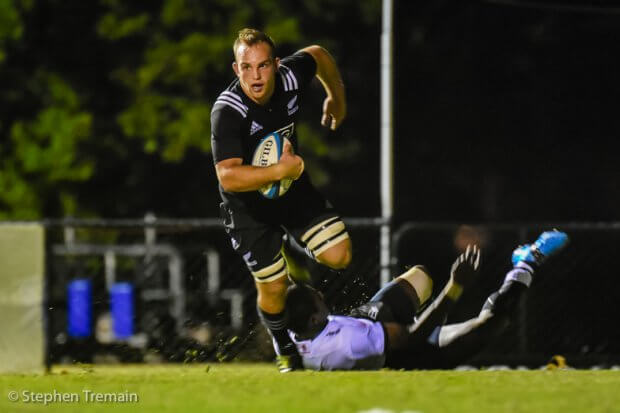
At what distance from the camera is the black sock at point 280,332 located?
7.90m

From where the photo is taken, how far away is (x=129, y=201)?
19.5m

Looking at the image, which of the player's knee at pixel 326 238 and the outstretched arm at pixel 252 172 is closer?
the outstretched arm at pixel 252 172

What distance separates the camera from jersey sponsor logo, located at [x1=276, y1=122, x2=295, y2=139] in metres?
7.22

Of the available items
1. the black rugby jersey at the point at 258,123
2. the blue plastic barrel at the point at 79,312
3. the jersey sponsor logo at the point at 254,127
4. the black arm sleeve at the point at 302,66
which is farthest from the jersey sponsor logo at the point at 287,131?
the blue plastic barrel at the point at 79,312

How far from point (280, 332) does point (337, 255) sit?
67 centimetres

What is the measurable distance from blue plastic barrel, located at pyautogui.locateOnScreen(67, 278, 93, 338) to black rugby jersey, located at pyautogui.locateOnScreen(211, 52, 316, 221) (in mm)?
5246

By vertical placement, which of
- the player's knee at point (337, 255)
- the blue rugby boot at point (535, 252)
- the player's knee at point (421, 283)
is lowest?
the player's knee at point (421, 283)

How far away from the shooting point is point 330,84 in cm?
787

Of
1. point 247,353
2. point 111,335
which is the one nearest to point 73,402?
point 247,353

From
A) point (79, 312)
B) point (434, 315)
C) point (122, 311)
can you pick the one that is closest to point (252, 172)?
point (434, 315)

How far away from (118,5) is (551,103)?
281 inches

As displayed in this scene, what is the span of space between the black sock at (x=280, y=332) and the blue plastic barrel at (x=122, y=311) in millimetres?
3968

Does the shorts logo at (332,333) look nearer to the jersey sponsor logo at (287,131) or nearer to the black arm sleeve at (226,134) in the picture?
the jersey sponsor logo at (287,131)

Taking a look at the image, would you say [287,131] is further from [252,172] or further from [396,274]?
[396,274]
